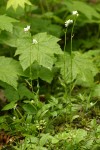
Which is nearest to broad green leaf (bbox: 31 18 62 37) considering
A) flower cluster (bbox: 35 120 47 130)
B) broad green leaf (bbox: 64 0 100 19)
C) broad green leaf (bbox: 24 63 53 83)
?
broad green leaf (bbox: 64 0 100 19)

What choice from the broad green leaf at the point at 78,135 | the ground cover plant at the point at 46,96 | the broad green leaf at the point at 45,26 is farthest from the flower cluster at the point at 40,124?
the broad green leaf at the point at 45,26

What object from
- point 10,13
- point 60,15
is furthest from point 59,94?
point 60,15

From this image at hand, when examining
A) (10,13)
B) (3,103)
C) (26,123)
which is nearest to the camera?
(26,123)

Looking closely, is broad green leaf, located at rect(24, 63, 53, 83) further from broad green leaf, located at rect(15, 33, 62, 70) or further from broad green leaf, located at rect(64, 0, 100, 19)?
broad green leaf, located at rect(64, 0, 100, 19)

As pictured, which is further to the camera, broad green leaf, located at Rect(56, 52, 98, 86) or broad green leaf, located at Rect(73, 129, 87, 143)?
broad green leaf, located at Rect(56, 52, 98, 86)

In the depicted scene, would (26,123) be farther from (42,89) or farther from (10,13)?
(10,13)

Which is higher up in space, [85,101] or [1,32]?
[1,32]
